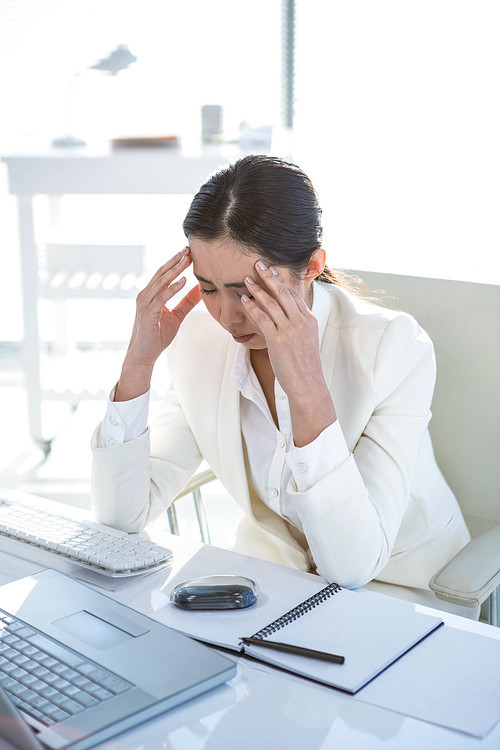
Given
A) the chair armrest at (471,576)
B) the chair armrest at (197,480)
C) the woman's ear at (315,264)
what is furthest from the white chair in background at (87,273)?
the chair armrest at (471,576)

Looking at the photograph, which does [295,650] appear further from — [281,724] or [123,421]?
[123,421]

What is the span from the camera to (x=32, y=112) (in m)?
Answer: 4.02

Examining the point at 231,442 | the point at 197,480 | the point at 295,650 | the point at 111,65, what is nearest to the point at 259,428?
the point at 231,442

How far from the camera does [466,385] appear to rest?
1479 mm

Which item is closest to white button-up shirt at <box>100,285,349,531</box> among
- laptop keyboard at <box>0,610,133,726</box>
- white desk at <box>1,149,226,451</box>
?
laptop keyboard at <box>0,610,133,726</box>

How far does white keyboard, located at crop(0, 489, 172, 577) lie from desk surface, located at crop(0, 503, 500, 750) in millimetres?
273

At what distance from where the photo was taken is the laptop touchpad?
0.83 m

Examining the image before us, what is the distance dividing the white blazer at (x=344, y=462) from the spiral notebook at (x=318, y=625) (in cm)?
10

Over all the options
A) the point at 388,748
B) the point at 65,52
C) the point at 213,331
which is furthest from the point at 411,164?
the point at 388,748

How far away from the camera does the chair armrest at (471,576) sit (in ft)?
3.64

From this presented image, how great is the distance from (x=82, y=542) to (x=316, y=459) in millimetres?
336

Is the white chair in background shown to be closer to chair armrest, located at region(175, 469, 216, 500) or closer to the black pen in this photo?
chair armrest, located at region(175, 469, 216, 500)

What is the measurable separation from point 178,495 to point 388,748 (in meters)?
0.81

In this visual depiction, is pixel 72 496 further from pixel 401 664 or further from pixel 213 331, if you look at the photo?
pixel 401 664
